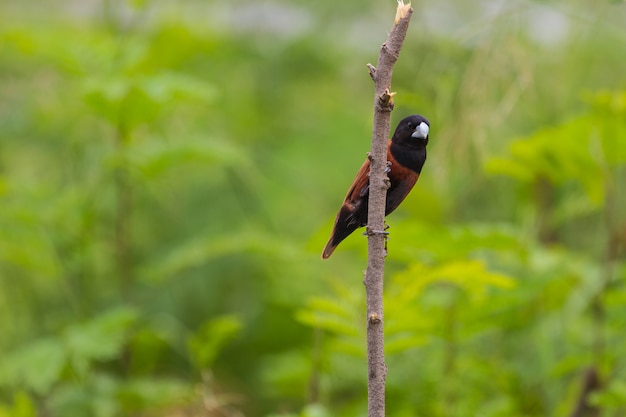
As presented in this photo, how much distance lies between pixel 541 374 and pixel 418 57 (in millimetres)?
2298

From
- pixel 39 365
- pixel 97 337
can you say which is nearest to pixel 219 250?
pixel 97 337

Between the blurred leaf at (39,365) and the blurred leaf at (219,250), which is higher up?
the blurred leaf at (219,250)

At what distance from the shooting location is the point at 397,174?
1759 millimetres

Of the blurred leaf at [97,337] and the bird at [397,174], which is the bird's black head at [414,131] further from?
the blurred leaf at [97,337]

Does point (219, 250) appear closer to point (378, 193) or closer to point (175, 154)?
Result: point (175, 154)

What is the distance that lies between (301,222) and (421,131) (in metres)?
3.35

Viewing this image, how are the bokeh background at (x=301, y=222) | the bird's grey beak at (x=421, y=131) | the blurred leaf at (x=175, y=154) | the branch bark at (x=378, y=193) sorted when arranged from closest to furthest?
the branch bark at (x=378, y=193)
the bird's grey beak at (x=421, y=131)
the bokeh background at (x=301, y=222)
the blurred leaf at (x=175, y=154)

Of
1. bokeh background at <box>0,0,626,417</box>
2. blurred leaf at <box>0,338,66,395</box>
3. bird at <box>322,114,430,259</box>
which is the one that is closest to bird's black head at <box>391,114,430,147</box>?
bird at <box>322,114,430,259</box>

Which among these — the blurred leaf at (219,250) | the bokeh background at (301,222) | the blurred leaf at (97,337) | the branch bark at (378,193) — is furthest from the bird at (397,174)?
the blurred leaf at (219,250)

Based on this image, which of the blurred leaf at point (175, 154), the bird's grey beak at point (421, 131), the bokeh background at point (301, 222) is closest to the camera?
the bird's grey beak at point (421, 131)

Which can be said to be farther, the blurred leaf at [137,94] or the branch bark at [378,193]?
the blurred leaf at [137,94]

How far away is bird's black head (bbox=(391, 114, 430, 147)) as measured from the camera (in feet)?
5.66

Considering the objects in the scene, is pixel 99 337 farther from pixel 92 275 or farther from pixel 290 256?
pixel 92 275

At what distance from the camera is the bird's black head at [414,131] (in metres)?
1.73
